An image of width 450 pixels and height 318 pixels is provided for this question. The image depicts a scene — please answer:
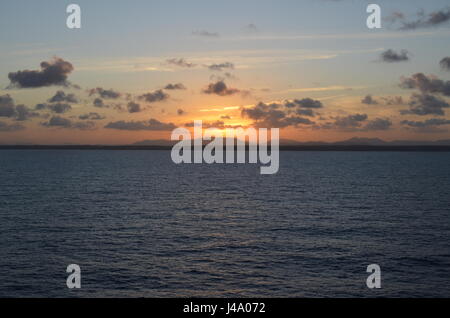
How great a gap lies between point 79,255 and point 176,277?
590 inches

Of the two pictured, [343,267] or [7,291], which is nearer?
[7,291]

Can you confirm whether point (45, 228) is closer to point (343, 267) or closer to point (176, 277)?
point (176, 277)

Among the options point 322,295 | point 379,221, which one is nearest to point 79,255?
point 322,295

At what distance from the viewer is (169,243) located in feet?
191

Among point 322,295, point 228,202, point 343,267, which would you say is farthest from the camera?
point 228,202

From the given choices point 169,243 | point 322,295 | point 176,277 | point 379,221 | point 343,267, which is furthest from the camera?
point 379,221

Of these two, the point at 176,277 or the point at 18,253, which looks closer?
the point at 176,277
